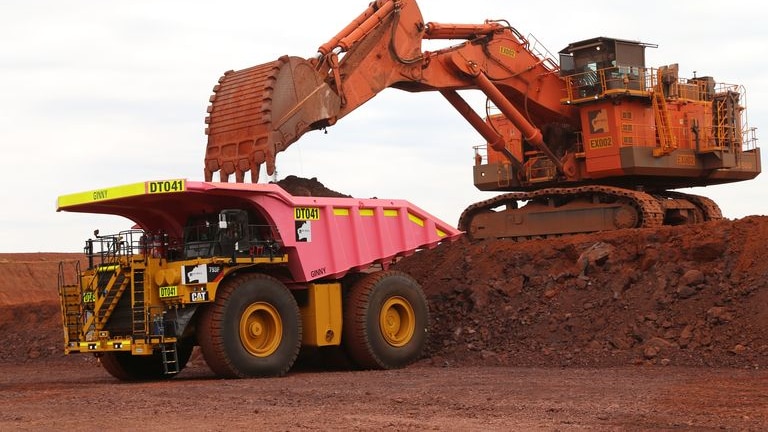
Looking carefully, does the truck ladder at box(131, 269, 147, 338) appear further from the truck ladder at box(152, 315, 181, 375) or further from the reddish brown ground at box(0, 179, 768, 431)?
the reddish brown ground at box(0, 179, 768, 431)

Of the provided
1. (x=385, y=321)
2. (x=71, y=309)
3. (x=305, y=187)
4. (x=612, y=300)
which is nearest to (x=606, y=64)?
(x=612, y=300)

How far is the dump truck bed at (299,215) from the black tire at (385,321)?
46cm

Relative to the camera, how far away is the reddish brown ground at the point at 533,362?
11.7m

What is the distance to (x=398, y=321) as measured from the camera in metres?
19.1

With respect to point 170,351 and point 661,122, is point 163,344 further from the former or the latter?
point 661,122

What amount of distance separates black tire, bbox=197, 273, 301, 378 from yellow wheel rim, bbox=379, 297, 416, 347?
189cm

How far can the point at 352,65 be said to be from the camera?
20016mm

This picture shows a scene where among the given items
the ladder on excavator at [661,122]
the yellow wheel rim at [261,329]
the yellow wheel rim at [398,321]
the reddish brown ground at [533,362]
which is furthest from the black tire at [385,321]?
the ladder on excavator at [661,122]

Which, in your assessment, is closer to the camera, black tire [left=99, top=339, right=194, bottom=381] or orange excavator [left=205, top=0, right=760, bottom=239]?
black tire [left=99, top=339, right=194, bottom=381]

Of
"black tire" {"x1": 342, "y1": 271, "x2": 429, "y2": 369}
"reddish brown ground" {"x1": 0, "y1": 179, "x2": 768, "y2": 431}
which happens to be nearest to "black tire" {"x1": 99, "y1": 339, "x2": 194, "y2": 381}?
"reddish brown ground" {"x1": 0, "y1": 179, "x2": 768, "y2": 431}

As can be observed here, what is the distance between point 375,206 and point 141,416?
7.78 metres

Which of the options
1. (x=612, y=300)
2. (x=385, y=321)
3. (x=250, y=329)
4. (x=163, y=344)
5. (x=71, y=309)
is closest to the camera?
(x=163, y=344)

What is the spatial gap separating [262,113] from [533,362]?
5.79m

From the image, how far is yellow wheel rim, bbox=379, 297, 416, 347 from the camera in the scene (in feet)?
61.5
